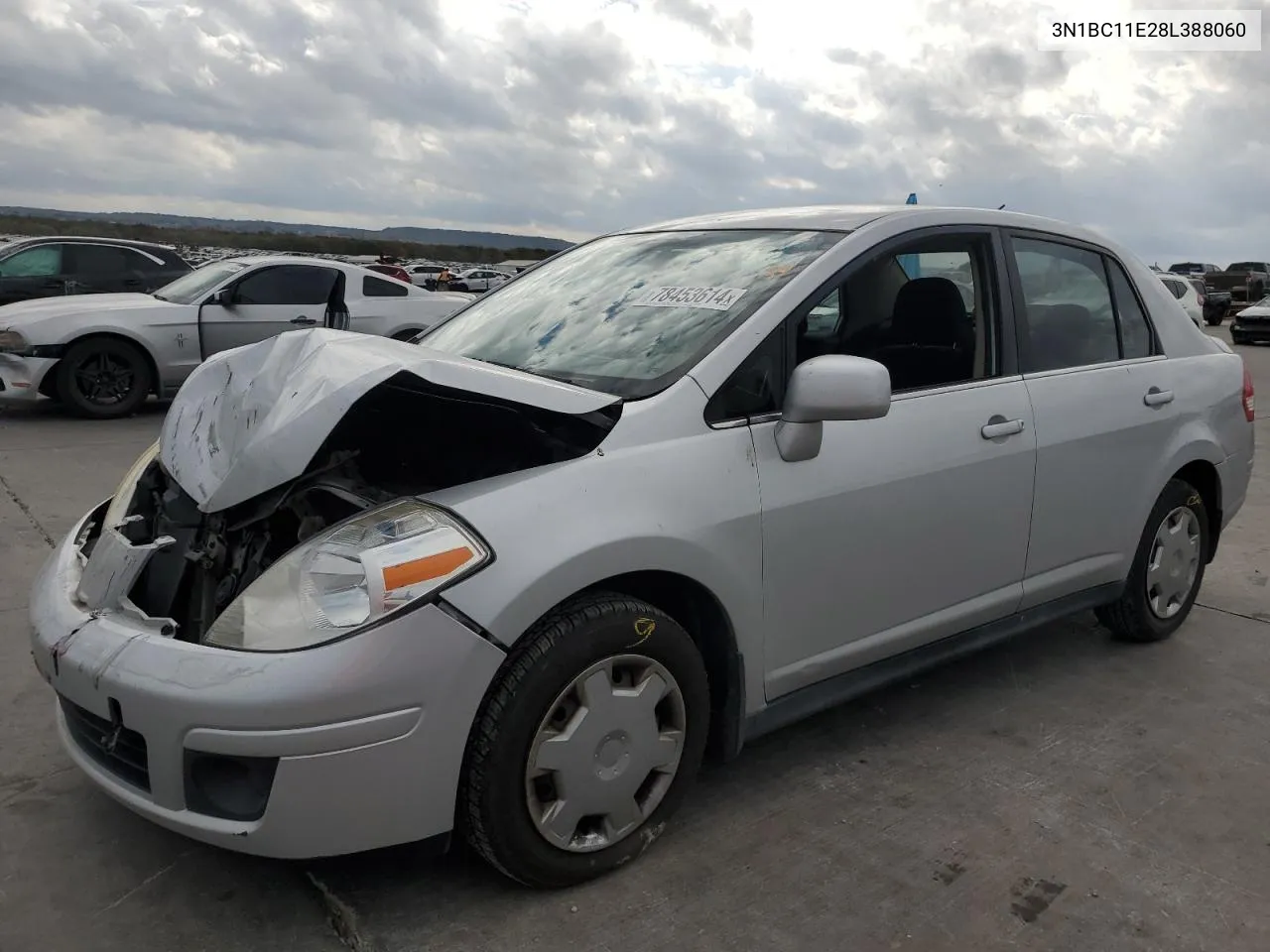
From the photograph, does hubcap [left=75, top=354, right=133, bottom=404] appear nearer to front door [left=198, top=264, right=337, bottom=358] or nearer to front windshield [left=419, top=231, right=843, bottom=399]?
front door [left=198, top=264, right=337, bottom=358]

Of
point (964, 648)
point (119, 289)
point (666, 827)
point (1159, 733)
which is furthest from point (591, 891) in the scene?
point (119, 289)

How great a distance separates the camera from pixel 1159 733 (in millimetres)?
3373

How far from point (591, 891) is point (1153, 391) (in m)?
2.72

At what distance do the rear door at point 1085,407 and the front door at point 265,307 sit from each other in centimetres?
733

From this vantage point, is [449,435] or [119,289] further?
[119,289]

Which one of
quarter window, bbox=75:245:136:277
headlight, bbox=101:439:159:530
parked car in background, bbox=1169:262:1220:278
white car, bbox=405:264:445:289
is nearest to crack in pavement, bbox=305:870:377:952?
headlight, bbox=101:439:159:530

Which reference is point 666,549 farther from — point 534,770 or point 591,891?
point 591,891

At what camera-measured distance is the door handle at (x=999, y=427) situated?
10.4 feet

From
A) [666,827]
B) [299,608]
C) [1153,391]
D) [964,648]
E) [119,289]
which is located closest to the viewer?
[299,608]

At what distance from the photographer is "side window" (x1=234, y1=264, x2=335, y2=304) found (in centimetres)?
980

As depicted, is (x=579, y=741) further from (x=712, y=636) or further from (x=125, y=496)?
(x=125, y=496)

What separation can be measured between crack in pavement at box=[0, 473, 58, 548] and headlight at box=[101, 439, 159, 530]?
245 centimetres

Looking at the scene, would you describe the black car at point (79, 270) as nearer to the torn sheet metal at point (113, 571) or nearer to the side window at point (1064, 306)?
the torn sheet metal at point (113, 571)

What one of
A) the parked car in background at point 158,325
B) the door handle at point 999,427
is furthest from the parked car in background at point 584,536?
the parked car in background at point 158,325
